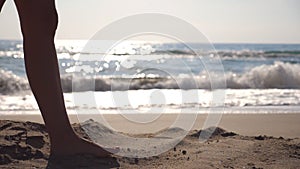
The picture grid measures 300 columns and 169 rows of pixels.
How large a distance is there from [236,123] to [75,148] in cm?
335

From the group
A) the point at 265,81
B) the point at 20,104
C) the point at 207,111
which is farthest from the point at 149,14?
the point at 265,81

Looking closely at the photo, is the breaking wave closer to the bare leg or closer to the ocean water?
the ocean water

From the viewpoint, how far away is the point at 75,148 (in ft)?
9.14

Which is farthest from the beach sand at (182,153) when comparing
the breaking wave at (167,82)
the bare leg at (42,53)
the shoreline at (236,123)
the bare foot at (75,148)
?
the breaking wave at (167,82)

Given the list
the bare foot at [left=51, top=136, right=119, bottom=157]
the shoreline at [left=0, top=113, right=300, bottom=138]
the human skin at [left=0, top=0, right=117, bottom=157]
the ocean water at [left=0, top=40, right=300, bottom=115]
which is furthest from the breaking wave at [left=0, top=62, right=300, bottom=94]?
the human skin at [left=0, top=0, right=117, bottom=157]

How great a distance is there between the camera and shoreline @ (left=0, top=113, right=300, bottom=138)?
5080 millimetres

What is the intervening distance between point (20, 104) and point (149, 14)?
4.35m

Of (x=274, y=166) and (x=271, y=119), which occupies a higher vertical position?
(x=274, y=166)

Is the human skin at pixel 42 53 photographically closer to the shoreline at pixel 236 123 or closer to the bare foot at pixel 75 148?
the bare foot at pixel 75 148

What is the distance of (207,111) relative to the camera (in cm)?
709

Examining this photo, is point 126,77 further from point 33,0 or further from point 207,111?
point 33,0

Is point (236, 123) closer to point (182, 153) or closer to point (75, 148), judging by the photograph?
point (182, 153)

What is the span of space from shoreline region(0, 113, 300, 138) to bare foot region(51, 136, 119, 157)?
1.93m

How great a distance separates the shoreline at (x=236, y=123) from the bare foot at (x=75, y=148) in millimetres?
1929
